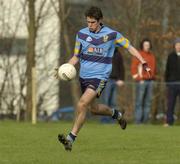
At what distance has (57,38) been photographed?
106 feet

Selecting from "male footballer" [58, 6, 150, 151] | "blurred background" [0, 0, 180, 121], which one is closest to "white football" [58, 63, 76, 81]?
"male footballer" [58, 6, 150, 151]

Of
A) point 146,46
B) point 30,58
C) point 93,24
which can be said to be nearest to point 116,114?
point 93,24

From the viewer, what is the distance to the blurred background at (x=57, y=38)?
28812mm

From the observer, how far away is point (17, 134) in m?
15.2

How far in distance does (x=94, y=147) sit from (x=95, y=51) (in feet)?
4.94

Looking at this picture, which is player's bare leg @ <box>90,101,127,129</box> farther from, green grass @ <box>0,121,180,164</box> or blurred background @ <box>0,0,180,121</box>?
blurred background @ <box>0,0,180,121</box>

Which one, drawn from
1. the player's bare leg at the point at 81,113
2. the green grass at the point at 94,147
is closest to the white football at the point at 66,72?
the player's bare leg at the point at 81,113

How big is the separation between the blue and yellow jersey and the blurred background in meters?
14.6

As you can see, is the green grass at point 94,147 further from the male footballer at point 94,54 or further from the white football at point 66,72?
the white football at point 66,72

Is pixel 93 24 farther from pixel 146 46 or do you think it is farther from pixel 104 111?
pixel 146 46

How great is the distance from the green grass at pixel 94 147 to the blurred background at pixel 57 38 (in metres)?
11.3

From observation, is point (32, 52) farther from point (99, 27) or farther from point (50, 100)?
point (99, 27)

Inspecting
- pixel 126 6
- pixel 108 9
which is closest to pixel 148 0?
pixel 126 6

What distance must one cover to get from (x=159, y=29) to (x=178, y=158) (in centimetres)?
1998
